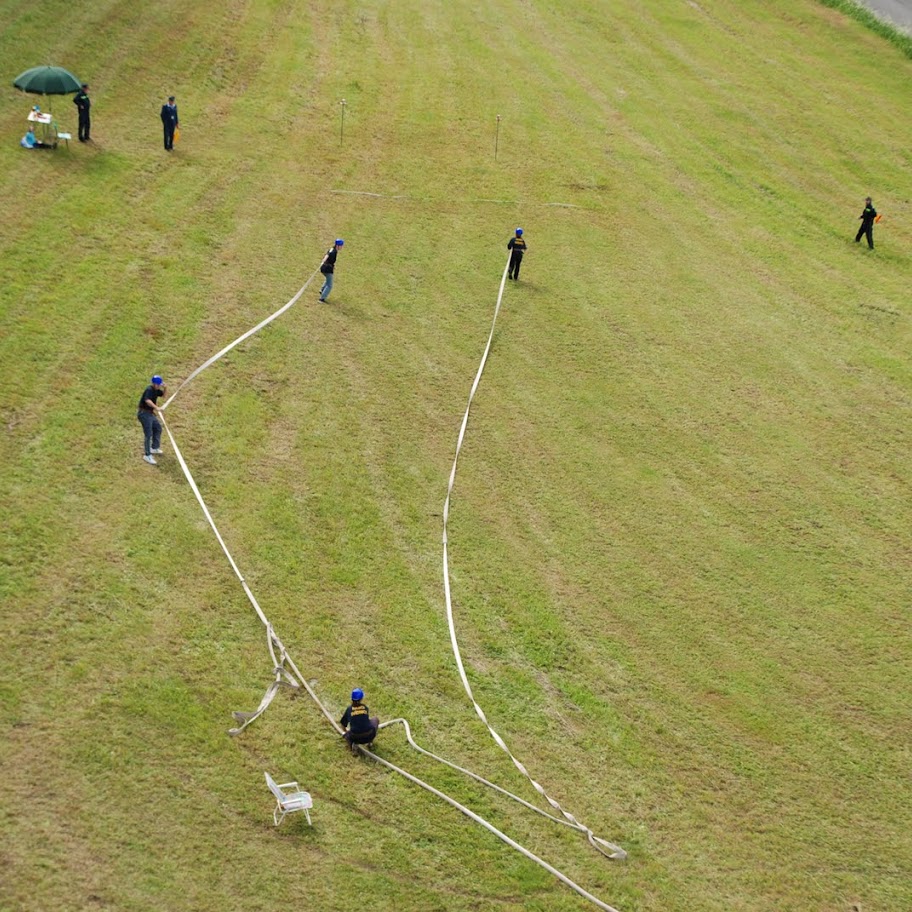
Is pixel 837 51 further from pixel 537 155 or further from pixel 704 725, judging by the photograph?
pixel 704 725

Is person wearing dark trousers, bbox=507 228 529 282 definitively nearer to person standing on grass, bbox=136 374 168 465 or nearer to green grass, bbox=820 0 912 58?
person standing on grass, bbox=136 374 168 465

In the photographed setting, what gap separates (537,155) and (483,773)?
2875 centimetres

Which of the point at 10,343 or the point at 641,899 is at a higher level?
the point at 10,343

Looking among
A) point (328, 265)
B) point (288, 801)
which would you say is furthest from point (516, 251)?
point (288, 801)

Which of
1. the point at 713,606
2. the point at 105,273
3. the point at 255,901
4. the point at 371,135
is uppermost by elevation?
the point at 371,135

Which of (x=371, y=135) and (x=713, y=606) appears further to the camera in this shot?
(x=371, y=135)

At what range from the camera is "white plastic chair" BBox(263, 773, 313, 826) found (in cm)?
1419

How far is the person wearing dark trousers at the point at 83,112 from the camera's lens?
31969 millimetres

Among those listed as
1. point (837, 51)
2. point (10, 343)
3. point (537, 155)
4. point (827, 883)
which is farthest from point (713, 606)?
point (837, 51)

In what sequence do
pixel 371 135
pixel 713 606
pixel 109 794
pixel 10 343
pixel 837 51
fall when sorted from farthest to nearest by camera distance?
1. pixel 837 51
2. pixel 371 135
3. pixel 10 343
4. pixel 713 606
5. pixel 109 794

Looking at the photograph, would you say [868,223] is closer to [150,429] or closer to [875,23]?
[875,23]

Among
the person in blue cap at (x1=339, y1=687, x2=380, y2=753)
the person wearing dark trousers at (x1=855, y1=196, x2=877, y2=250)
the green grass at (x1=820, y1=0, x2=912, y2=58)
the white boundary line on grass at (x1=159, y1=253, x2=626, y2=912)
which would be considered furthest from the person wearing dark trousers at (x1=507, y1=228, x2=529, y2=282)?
the green grass at (x1=820, y1=0, x2=912, y2=58)

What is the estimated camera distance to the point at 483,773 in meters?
16.2

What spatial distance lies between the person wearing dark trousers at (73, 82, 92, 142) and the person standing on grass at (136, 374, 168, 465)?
51.4ft
